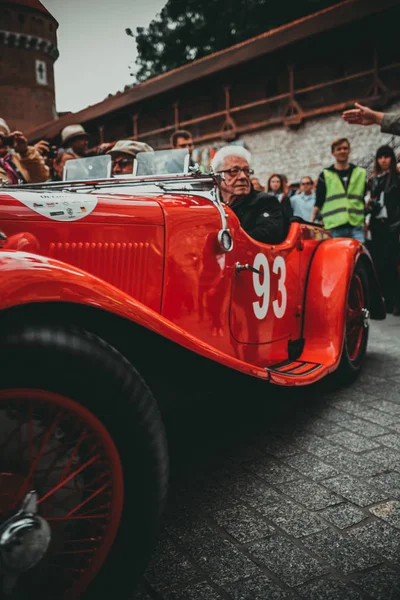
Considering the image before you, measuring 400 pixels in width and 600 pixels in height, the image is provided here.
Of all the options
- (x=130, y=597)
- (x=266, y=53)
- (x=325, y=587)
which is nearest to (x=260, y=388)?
(x=325, y=587)

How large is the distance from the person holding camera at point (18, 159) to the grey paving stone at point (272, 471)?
2.61 meters

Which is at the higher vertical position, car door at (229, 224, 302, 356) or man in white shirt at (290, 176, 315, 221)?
man in white shirt at (290, 176, 315, 221)

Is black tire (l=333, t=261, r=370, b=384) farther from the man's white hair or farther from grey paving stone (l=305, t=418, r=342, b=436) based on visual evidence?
the man's white hair

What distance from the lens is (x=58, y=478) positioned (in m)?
1.39

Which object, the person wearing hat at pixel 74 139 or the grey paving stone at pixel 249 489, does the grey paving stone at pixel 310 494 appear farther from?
the person wearing hat at pixel 74 139

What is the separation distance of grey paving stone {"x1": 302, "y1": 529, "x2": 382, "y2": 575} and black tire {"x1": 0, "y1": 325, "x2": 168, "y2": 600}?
0.62 m

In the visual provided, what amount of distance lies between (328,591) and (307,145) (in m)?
18.8

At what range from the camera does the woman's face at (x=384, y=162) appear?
6.51m

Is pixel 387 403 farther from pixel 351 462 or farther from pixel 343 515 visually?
pixel 343 515

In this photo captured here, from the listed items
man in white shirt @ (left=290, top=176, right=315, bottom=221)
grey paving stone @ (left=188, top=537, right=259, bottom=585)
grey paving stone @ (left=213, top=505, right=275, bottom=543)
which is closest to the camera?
grey paving stone @ (left=188, top=537, right=259, bottom=585)

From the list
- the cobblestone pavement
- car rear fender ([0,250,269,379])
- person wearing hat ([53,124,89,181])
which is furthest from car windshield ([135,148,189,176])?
person wearing hat ([53,124,89,181])

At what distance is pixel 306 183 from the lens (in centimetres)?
864

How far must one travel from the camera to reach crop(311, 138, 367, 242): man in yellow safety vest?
6.06m

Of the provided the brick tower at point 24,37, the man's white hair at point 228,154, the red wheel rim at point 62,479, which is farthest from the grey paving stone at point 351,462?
the brick tower at point 24,37
